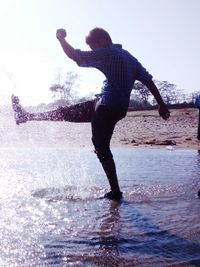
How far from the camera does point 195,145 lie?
12695 millimetres

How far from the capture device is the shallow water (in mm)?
2787

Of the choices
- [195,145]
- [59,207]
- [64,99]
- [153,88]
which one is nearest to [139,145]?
[195,145]

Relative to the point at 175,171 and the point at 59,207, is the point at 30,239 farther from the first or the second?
the point at 175,171

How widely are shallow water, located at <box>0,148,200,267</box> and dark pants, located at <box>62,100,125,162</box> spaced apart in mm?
524

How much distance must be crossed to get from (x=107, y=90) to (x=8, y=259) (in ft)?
8.30

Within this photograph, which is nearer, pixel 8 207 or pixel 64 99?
pixel 8 207

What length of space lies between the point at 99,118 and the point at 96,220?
4.64ft

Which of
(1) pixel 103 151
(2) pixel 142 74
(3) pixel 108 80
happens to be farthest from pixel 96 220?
(2) pixel 142 74

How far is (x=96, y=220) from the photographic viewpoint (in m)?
3.73

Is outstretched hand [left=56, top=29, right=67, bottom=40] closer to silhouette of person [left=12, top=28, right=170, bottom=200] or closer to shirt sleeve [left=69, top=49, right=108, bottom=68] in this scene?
silhouette of person [left=12, top=28, right=170, bottom=200]

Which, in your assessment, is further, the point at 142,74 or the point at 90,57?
the point at 142,74

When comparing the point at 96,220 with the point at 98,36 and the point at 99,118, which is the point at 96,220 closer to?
the point at 99,118

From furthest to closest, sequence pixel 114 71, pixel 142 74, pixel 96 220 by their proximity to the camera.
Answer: pixel 142 74 → pixel 114 71 → pixel 96 220

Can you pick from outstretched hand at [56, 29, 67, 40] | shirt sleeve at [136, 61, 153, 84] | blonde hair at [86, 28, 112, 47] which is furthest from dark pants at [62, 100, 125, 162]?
outstretched hand at [56, 29, 67, 40]
